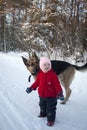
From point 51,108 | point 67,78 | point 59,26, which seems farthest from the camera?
point 59,26

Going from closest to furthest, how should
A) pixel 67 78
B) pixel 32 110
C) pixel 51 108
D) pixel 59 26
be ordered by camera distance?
pixel 51 108 → pixel 32 110 → pixel 67 78 → pixel 59 26

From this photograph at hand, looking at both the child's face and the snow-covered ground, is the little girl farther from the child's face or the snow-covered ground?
the snow-covered ground

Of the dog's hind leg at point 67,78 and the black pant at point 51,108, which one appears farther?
the dog's hind leg at point 67,78

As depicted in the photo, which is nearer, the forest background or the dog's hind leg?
the dog's hind leg

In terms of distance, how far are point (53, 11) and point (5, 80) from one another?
6851mm

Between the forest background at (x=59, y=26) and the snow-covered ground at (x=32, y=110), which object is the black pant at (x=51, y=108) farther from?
the forest background at (x=59, y=26)

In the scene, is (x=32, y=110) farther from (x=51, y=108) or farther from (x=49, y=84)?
(x=49, y=84)

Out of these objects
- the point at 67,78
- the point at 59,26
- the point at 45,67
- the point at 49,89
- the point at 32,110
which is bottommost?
the point at 59,26

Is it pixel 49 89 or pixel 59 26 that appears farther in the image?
pixel 59 26

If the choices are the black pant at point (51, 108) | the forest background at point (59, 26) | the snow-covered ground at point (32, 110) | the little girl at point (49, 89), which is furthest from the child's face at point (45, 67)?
the forest background at point (59, 26)

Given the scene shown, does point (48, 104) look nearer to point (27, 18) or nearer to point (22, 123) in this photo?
point (22, 123)

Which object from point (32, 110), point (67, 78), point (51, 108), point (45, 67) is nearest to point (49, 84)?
point (45, 67)

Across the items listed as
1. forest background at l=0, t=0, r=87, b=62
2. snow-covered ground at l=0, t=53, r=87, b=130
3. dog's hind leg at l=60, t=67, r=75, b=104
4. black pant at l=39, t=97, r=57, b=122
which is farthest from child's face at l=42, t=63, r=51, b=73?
forest background at l=0, t=0, r=87, b=62

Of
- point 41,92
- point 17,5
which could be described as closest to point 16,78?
point 41,92
